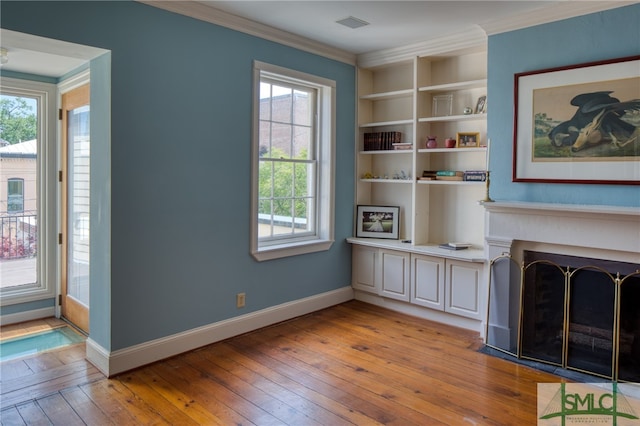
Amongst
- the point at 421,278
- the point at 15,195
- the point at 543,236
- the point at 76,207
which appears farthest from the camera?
the point at 421,278

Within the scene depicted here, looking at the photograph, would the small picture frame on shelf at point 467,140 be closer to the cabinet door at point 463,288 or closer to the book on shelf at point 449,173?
the book on shelf at point 449,173

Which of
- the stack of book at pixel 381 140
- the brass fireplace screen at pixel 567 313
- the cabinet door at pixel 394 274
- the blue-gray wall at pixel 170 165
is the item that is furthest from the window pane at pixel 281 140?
the brass fireplace screen at pixel 567 313

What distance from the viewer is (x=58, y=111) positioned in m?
4.12

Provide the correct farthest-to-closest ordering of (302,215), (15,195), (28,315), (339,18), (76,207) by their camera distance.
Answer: (302,215) → (28,315) → (15,195) → (76,207) → (339,18)

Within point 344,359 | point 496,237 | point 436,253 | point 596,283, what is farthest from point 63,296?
point 596,283

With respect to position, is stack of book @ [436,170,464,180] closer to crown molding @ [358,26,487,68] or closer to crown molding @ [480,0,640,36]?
crown molding @ [358,26,487,68]

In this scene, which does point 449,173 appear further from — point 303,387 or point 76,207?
point 76,207

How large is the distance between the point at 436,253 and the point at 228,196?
188 centimetres

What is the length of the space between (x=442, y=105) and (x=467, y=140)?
55cm

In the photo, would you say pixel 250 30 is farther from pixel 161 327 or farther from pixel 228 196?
pixel 161 327

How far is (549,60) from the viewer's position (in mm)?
3395

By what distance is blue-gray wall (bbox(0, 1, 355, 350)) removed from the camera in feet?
9.72

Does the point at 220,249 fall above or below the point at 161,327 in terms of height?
above

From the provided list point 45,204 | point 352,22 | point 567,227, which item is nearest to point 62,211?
point 45,204
